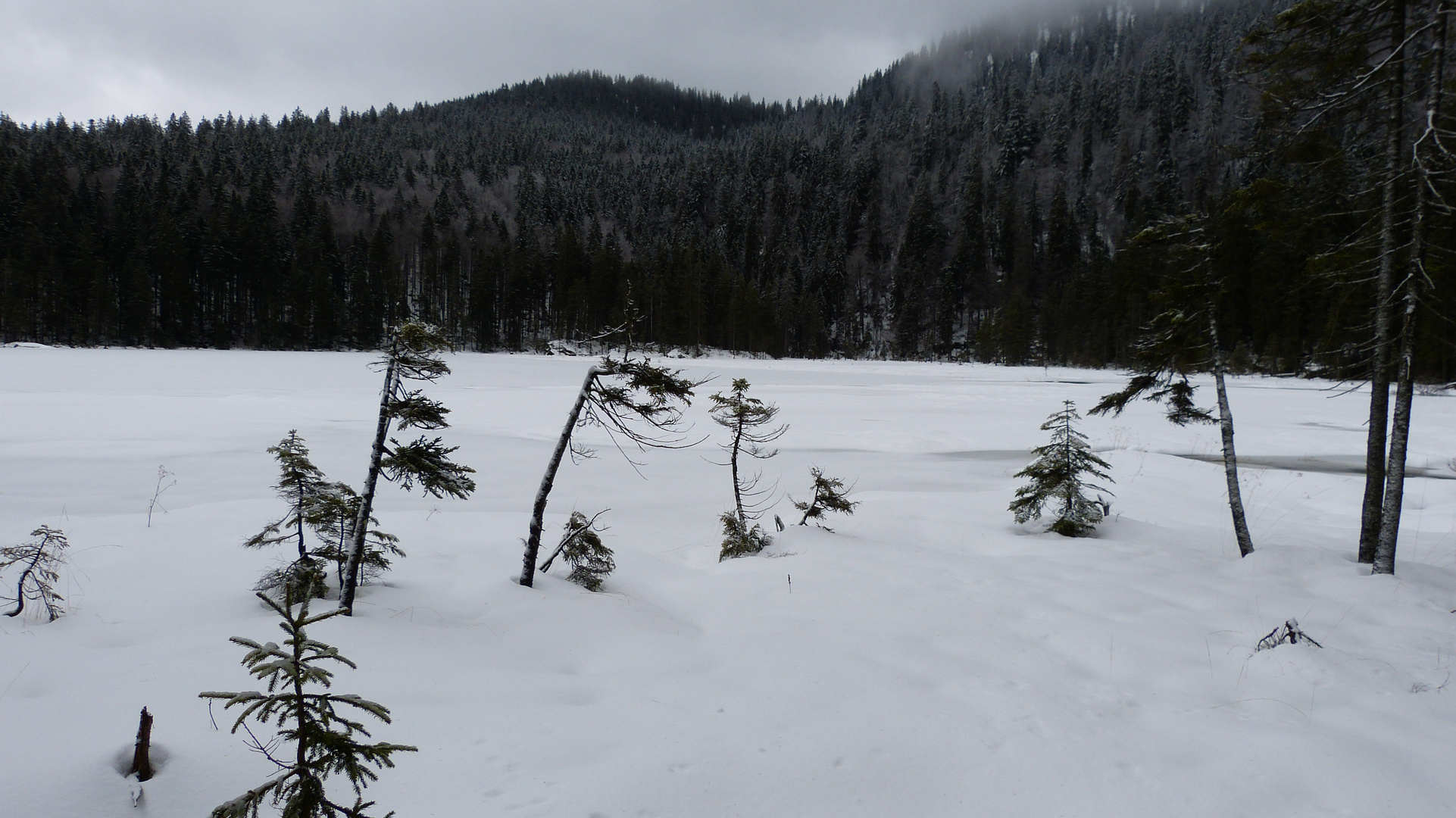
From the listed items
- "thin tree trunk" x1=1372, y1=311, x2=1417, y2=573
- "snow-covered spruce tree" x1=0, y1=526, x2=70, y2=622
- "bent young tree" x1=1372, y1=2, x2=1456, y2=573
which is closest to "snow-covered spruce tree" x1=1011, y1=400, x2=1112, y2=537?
"thin tree trunk" x1=1372, y1=311, x2=1417, y2=573

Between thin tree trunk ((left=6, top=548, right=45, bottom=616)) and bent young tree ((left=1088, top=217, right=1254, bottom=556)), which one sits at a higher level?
bent young tree ((left=1088, top=217, right=1254, bottom=556))

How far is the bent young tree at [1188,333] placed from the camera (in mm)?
9156

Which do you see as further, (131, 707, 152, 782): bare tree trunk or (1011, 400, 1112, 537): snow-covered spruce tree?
(1011, 400, 1112, 537): snow-covered spruce tree

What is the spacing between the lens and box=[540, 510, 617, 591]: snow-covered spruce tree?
23.8 ft

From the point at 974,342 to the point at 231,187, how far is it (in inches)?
4563

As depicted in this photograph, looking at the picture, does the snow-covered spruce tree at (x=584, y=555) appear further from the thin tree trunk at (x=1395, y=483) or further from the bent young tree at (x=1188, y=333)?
the thin tree trunk at (x=1395, y=483)

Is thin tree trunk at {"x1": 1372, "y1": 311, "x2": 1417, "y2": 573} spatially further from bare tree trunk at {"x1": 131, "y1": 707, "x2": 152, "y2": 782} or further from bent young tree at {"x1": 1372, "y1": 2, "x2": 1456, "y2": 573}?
bare tree trunk at {"x1": 131, "y1": 707, "x2": 152, "y2": 782}

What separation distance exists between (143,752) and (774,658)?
163 inches

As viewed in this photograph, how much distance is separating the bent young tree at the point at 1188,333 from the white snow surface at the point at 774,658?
1869mm

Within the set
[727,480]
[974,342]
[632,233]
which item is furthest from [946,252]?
[727,480]

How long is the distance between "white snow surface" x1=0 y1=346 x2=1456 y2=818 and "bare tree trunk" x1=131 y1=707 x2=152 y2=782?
8 centimetres

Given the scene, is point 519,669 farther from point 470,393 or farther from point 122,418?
point 470,393

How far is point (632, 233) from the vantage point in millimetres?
115000

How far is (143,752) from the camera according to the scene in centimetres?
298
